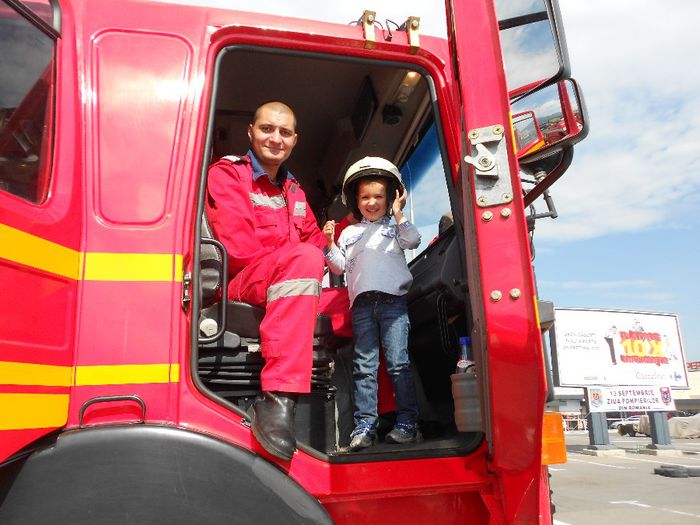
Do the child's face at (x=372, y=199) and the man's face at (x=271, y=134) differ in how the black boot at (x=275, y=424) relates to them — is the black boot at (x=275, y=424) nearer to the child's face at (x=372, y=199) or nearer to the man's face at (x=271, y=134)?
the man's face at (x=271, y=134)

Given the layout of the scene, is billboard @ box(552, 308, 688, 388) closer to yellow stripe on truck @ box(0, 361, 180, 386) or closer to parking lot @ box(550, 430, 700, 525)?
parking lot @ box(550, 430, 700, 525)

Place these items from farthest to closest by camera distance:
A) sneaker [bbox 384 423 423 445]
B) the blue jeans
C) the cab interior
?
the blue jeans, sneaker [bbox 384 423 423 445], the cab interior

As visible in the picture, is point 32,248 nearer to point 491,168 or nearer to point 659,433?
point 491,168

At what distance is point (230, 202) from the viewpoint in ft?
6.81

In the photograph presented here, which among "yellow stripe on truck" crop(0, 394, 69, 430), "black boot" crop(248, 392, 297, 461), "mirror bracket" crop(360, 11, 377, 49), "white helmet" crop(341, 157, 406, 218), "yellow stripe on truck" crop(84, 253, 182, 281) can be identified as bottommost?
"black boot" crop(248, 392, 297, 461)

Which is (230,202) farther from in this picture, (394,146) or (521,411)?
(394,146)

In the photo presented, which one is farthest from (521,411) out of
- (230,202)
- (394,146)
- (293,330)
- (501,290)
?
(394,146)

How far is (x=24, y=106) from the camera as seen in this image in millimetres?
1566

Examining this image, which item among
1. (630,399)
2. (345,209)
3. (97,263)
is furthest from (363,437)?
(630,399)

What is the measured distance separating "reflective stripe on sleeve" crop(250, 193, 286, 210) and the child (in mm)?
331

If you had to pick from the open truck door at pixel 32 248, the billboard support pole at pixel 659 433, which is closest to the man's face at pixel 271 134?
the open truck door at pixel 32 248

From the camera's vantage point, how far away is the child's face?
106 inches

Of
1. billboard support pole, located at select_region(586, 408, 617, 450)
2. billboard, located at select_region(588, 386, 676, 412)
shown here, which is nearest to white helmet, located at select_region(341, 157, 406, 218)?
billboard, located at select_region(588, 386, 676, 412)

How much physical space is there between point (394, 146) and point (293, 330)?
1.81m
